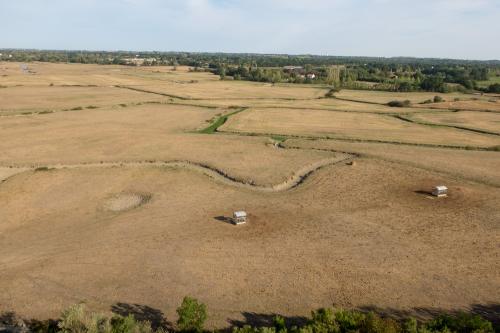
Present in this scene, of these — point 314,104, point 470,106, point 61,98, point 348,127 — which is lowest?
point 348,127

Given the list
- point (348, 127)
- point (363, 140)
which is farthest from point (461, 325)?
point (348, 127)

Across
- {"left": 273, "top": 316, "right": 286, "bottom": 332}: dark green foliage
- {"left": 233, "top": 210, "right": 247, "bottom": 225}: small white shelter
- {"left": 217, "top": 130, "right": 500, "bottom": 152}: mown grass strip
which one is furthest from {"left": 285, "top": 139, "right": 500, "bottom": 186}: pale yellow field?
{"left": 273, "top": 316, "right": 286, "bottom": 332}: dark green foliage

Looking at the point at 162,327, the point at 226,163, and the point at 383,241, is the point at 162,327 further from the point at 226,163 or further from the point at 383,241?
the point at 226,163

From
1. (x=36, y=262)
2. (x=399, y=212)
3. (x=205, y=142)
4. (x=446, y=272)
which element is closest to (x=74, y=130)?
(x=205, y=142)

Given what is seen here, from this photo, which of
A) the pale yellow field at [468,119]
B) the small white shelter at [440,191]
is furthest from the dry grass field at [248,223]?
the pale yellow field at [468,119]

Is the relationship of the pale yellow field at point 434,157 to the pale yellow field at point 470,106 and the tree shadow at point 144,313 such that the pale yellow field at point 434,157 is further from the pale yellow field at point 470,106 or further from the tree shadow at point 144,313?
the pale yellow field at point 470,106

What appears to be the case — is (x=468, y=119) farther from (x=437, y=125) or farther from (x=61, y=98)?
(x=61, y=98)
